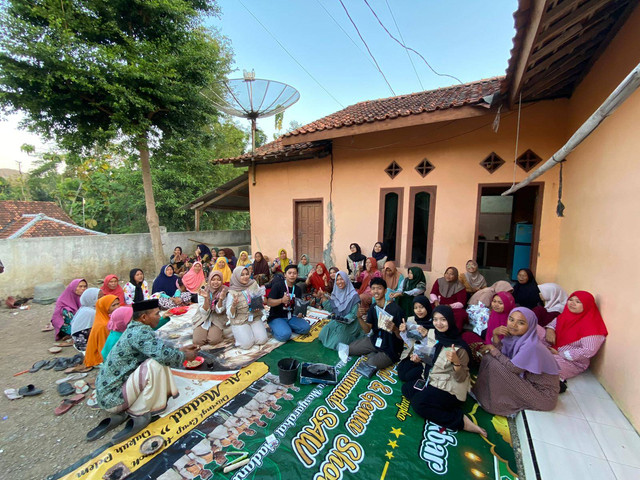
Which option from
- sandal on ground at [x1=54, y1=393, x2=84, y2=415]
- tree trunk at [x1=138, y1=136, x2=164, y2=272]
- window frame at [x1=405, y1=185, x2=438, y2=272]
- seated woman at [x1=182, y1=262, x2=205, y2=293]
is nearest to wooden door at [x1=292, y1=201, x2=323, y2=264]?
window frame at [x1=405, y1=185, x2=438, y2=272]

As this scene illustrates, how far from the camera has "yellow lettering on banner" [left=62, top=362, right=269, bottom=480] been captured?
201cm

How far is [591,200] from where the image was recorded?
341cm

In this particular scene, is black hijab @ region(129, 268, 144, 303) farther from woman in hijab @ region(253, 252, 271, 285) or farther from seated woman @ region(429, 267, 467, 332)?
seated woman @ region(429, 267, 467, 332)

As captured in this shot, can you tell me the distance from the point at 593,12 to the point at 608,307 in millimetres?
2937

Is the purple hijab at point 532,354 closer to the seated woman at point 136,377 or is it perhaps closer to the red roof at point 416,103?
the seated woman at point 136,377

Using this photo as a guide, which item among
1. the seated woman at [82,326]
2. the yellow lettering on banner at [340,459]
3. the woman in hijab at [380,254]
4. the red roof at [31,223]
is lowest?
the yellow lettering on banner at [340,459]

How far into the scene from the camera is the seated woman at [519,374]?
2492 millimetres

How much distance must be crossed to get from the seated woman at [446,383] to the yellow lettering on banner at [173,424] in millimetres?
1876

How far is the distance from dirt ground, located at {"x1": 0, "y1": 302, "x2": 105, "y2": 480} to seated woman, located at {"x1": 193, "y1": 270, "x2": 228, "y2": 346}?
1280 mm

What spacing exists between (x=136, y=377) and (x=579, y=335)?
4582mm

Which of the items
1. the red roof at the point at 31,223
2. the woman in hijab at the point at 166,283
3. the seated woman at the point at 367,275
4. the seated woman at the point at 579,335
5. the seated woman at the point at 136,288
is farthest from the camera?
the red roof at the point at 31,223

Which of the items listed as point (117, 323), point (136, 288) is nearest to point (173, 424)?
point (117, 323)

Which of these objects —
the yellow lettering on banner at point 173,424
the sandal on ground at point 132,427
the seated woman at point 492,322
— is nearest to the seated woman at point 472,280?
the seated woman at point 492,322

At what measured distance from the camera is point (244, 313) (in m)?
4.11
